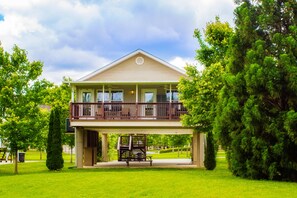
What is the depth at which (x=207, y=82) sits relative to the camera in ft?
66.7

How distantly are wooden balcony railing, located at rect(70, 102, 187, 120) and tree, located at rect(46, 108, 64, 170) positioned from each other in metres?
1.40

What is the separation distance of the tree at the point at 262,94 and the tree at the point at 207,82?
234 cm

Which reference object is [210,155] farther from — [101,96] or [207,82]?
[101,96]

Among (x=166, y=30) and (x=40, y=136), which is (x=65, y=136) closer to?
(x=40, y=136)

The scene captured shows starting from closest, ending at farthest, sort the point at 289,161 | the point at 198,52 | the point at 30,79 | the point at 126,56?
the point at 289,161
the point at 198,52
the point at 30,79
the point at 126,56

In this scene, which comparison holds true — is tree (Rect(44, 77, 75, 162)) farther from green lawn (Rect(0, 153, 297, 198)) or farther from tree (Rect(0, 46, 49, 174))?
green lawn (Rect(0, 153, 297, 198))

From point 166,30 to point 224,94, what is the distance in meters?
7.09

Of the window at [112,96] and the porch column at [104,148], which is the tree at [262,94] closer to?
the window at [112,96]

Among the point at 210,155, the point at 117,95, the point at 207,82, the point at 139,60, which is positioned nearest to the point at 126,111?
the point at 117,95

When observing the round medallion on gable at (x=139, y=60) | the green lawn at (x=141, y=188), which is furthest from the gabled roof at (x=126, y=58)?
the green lawn at (x=141, y=188)

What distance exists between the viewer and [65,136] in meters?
35.9

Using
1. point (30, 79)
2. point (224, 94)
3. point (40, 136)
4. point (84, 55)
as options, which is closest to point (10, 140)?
point (40, 136)

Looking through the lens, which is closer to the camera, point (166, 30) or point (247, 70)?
point (247, 70)

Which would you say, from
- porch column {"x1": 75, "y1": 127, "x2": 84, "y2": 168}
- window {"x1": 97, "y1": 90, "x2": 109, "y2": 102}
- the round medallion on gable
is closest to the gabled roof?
the round medallion on gable
